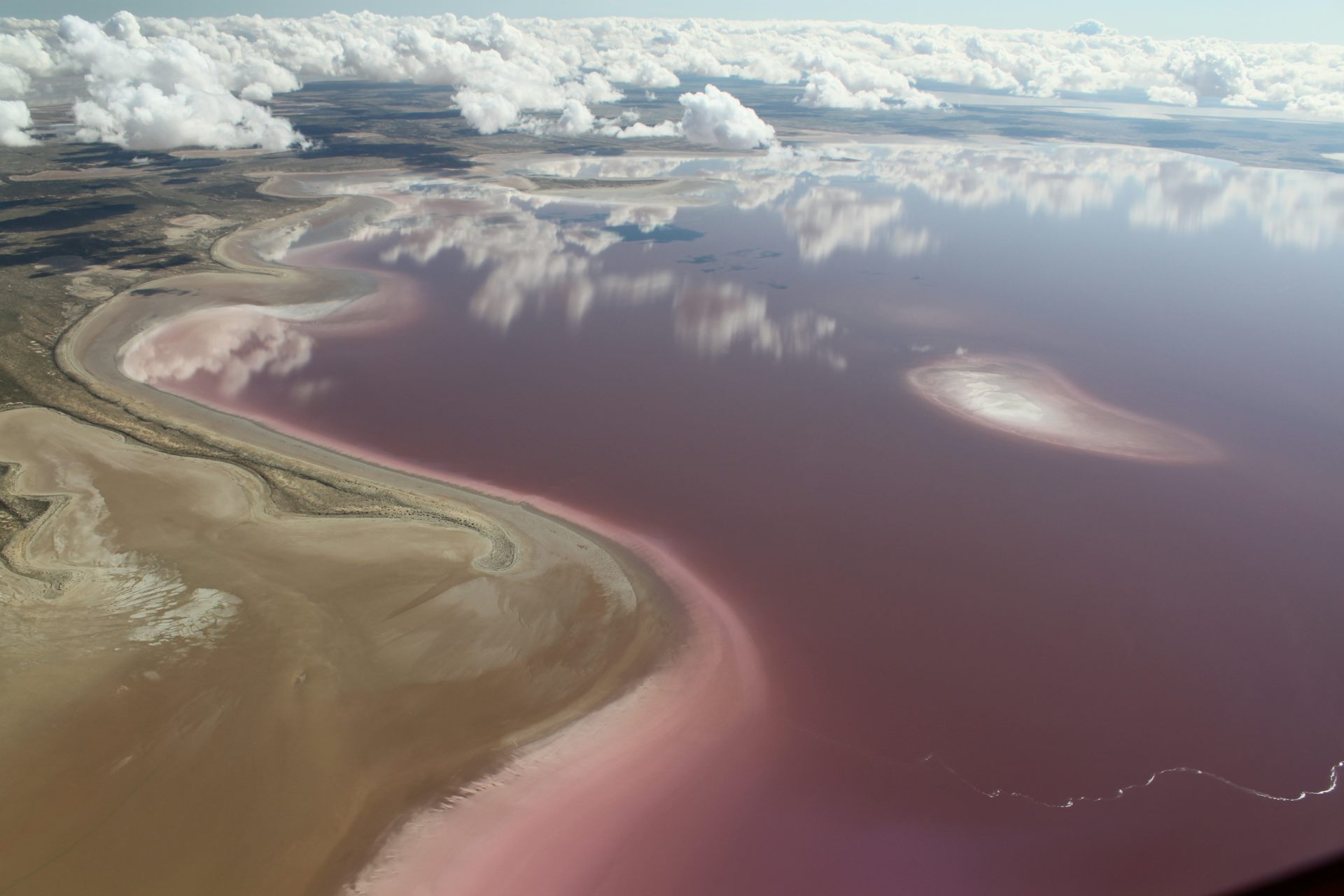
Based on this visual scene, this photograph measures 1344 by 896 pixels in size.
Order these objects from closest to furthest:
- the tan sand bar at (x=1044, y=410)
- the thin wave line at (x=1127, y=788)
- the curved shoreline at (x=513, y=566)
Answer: the curved shoreline at (x=513, y=566) → the thin wave line at (x=1127, y=788) → the tan sand bar at (x=1044, y=410)

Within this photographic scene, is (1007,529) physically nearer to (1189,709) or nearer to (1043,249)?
(1189,709)

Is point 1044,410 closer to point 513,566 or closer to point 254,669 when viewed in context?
point 513,566

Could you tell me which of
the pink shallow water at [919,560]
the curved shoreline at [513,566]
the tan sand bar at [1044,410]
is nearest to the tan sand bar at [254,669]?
the curved shoreline at [513,566]

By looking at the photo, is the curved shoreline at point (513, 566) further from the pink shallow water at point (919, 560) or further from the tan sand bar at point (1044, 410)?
the tan sand bar at point (1044, 410)

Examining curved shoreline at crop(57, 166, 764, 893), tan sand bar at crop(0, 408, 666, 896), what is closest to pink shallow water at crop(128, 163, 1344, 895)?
curved shoreline at crop(57, 166, 764, 893)

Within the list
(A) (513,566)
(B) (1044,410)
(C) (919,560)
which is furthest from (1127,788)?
(B) (1044,410)

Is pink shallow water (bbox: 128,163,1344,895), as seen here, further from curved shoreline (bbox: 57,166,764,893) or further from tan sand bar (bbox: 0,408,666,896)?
tan sand bar (bbox: 0,408,666,896)
